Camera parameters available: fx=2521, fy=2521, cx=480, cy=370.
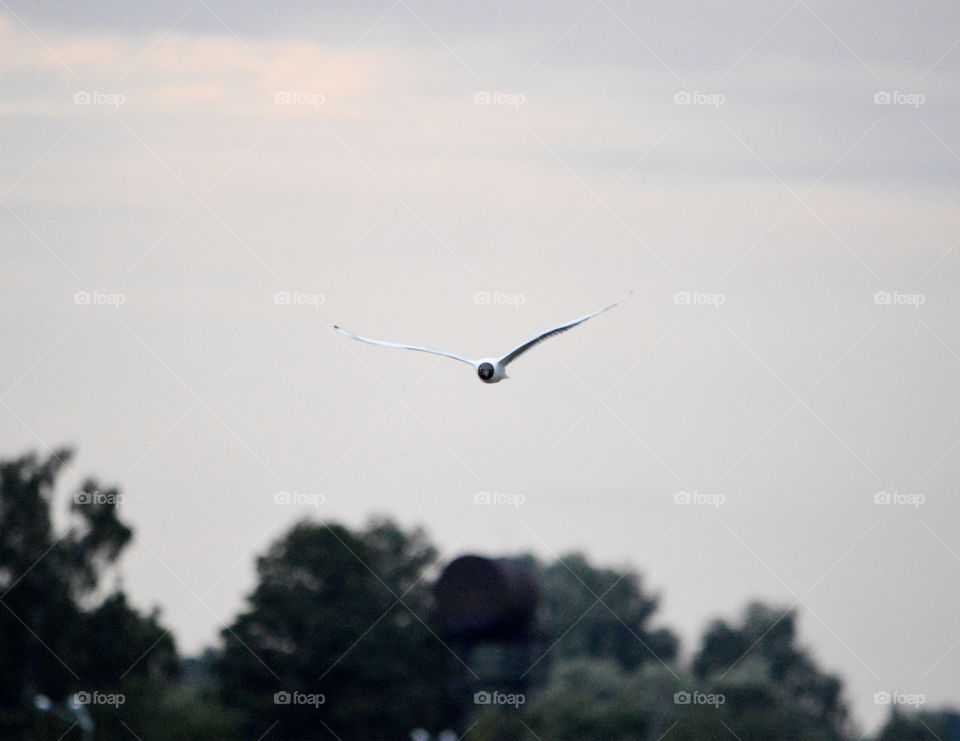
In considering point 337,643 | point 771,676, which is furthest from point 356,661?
point 771,676

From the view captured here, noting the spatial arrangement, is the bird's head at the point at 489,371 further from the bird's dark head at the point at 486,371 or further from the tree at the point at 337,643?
the tree at the point at 337,643

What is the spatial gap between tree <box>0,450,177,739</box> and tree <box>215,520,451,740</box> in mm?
3697

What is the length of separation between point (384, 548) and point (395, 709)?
888 cm

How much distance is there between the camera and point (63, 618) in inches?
3802

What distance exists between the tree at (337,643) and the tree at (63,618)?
370 cm

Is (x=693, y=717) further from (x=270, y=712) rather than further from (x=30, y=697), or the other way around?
(x=30, y=697)

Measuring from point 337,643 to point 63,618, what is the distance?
34.5 feet

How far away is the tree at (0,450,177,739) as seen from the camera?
91.7 meters

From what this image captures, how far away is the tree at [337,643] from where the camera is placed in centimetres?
9381

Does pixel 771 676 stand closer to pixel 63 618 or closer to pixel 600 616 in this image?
pixel 600 616

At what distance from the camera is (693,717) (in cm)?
8694

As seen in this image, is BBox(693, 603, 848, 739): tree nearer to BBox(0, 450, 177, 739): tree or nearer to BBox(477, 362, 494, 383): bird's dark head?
BBox(0, 450, 177, 739): tree

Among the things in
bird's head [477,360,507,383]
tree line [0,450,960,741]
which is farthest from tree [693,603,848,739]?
bird's head [477,360,507,383]

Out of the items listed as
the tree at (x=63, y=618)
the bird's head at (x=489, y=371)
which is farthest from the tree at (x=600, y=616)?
the bird's head at (x=489, y=371)
